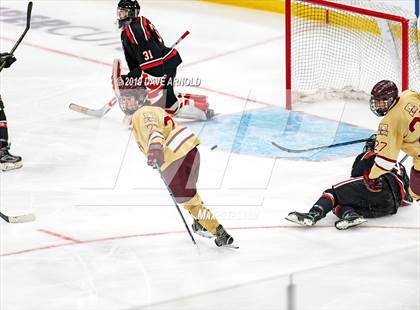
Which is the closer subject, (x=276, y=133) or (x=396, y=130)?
(x=396, y=130)

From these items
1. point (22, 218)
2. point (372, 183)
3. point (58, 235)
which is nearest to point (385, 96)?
point (372, 183)

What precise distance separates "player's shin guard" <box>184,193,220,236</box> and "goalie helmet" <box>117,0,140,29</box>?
6.57 feet

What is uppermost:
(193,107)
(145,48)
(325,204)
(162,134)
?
(162,134)

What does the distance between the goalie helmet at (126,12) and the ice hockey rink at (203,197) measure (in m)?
0.66

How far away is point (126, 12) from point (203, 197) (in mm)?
1391

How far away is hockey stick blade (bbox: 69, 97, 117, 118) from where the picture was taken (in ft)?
23.1

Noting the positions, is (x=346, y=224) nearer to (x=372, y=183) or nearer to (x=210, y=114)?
(x=372, y=183)

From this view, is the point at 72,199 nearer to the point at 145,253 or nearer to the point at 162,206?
the point at 162,206

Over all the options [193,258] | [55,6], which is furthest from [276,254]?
[55,6]

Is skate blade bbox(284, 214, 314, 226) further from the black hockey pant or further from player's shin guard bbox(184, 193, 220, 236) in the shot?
player's shin guard bbox(184, 193, 220, 236)

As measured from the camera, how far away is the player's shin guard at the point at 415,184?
5164 mm

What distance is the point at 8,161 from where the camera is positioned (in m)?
6.07

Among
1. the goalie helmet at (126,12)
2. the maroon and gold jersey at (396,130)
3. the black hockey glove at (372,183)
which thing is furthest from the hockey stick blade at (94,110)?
the maroon and gold jersey at (396,130)

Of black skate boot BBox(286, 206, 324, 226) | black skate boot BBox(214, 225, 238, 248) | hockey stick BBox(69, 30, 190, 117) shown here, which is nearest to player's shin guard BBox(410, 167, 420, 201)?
black skate boot BBox(286, 206, 324, 226)
